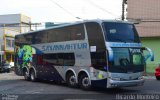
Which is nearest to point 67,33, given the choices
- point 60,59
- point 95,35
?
point 60,59

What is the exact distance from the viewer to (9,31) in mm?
68125

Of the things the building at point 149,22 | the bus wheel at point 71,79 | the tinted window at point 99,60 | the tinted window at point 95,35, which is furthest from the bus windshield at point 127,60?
the building at point 149,22

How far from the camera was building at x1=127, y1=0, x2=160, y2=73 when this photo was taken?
4316 centimetres

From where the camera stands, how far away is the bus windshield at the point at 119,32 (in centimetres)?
1806

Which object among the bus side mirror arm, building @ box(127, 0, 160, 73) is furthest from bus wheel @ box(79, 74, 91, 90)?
building @ box(127, 0, 160, 73)

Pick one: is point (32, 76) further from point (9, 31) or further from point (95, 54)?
point (9, 31)

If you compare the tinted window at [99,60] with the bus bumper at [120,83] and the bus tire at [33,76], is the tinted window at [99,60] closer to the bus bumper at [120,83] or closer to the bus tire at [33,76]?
the bus bumper at [120,83]

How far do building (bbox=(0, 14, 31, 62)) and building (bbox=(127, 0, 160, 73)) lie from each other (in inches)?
754

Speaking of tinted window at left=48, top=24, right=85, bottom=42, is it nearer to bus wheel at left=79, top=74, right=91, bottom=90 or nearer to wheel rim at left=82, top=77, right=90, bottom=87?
bus wheel at left=79, top=74, right=91, bottom=90

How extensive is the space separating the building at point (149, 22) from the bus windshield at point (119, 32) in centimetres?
2421

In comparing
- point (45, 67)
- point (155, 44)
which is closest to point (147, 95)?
point (45, 67)

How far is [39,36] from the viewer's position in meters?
24.7

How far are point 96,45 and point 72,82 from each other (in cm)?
340

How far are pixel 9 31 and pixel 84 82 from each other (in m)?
50.6
